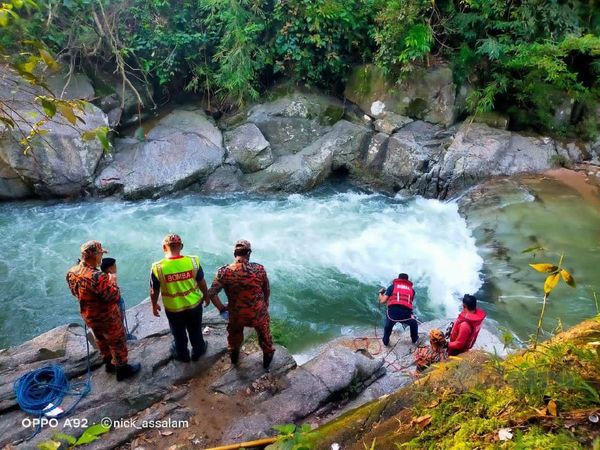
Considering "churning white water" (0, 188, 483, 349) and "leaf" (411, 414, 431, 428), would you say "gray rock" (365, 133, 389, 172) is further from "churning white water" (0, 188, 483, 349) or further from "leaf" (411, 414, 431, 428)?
"leaf" (411, 414, 431, 428)

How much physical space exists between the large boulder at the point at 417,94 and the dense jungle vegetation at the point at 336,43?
0.34 m

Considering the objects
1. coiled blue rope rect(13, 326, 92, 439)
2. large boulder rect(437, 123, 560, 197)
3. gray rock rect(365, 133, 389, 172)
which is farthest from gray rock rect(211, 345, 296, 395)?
gray rock rect(365, 133, 389, 172)

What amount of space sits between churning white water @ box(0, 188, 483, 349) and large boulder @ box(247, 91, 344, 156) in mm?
1750

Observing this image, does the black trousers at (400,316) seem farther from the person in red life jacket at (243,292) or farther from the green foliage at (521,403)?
the green foliage at (521,403)

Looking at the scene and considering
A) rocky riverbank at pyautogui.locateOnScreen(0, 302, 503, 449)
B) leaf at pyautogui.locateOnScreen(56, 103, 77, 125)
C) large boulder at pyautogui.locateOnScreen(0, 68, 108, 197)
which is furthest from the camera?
large boulder at pyautogui.locateOnScreen(0, 68, 108, 197)

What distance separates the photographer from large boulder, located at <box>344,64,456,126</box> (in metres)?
11.9

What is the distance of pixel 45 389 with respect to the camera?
13.7 feet

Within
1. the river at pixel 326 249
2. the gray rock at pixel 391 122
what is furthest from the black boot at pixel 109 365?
the gray rock at pixel 391 122

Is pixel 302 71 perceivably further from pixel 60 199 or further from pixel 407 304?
pixel 407 304

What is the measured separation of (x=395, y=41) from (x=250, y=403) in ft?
33.9

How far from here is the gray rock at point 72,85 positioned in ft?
37.0

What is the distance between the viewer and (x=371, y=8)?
1166 centimetres

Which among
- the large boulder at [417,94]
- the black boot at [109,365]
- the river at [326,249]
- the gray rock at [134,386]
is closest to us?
the gray rock at [134,386]

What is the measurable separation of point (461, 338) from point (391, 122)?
27.1 feet
